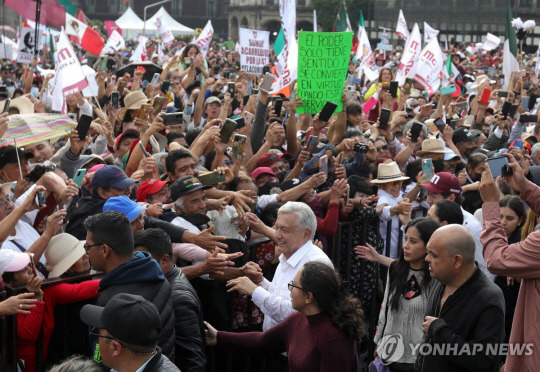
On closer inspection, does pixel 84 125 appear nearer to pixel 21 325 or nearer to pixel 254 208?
pixel 254 208

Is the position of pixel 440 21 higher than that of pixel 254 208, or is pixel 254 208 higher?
pixel 440 21

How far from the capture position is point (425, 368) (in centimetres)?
459

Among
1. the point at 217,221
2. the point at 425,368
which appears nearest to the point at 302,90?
the point at 217,221

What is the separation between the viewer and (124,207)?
5145 mm

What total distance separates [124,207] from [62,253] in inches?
19.6

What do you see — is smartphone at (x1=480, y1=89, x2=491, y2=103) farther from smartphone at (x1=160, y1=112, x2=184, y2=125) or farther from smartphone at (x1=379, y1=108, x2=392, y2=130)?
smartphone at (x1=160, y1=112, x2=184, y2=125)

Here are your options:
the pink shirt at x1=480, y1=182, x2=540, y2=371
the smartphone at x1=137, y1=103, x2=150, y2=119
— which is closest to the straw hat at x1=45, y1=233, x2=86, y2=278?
the pink shirt at x1=480, y1=182, x2=540, y2=371

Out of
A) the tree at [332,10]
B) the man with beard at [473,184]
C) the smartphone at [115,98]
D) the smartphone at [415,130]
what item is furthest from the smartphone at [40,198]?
the tree at [332,10]

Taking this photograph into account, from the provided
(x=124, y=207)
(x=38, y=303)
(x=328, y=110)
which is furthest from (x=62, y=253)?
(x=328, y=110)

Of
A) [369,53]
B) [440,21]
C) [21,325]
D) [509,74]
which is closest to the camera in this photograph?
[21,325]

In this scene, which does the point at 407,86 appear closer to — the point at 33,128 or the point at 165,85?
the point at 165,85

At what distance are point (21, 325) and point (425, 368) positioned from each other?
225cm

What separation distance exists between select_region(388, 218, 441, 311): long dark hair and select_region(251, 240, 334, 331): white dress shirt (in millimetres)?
492

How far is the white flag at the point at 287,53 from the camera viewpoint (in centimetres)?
1245
